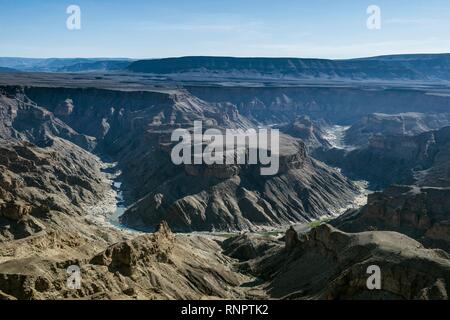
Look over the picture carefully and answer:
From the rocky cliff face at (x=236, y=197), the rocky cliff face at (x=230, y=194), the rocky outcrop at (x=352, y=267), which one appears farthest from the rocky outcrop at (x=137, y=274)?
the rocky cliff face at (x=230, y=194)

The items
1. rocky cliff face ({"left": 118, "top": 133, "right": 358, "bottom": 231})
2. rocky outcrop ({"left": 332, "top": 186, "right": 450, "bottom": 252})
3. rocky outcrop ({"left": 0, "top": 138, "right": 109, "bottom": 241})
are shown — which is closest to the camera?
rocky outcrop ({"left": 0, "top": 138, "right": 109, "bottom": 241})

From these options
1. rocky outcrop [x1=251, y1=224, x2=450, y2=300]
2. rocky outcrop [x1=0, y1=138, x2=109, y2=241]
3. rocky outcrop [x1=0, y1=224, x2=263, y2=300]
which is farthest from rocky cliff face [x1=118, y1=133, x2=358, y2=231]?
rocky outcrop [x1=251, y1=224, x2=450, y2=300]

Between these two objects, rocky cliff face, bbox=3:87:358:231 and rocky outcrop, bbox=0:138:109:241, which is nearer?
rocky outcrop, bbox=0:138:109:241

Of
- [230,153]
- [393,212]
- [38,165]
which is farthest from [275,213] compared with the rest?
[38,165]

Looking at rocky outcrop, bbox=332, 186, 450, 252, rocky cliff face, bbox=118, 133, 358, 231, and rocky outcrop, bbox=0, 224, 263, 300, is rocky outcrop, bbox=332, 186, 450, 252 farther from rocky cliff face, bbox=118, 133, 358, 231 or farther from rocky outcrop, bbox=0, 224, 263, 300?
rocky outcrop, bbox=0, 224, 263, 300

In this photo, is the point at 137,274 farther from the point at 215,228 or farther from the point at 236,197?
the point at 236,197

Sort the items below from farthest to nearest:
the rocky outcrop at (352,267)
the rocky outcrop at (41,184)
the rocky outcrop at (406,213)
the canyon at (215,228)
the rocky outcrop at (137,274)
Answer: the rocky outcrop at (406,213)
the rocky outcrop at (41,184)
the canyon at (215,228)
the rocky outcrop at (352,267)
the rocky outcrop at (137,274)

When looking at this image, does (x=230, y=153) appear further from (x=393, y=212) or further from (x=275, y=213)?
(x=393, y=212)

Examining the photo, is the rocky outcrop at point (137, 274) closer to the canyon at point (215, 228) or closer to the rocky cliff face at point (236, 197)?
the canyon at point (215, 228)
